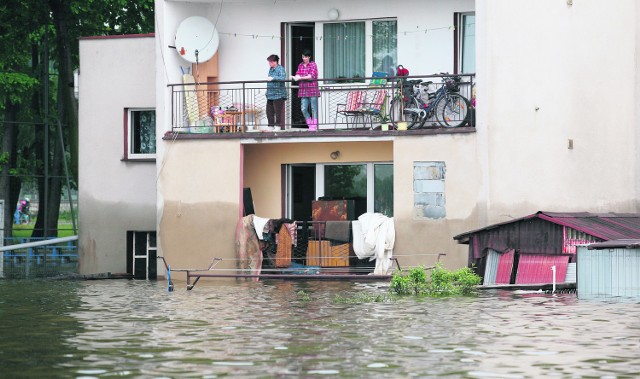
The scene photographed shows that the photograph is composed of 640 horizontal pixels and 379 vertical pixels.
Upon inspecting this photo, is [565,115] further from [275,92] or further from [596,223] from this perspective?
[275,92]

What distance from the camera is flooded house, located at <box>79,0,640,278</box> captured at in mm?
31578

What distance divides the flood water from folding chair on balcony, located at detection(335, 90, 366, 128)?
22.1 feet

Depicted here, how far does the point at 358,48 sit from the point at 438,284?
381 inches

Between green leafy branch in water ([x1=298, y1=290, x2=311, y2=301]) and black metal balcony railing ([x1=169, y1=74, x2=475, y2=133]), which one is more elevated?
black metal balcony railing ([x1=169, y1=74, x2=475, y2=133])

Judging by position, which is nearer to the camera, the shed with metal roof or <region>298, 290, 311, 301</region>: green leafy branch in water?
the shed with metal roof

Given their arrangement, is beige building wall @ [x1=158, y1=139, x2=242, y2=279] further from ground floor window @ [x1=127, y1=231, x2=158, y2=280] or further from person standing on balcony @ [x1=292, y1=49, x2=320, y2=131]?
ground floor window @ [x1=127, y1=231, x2=158, y2=280]

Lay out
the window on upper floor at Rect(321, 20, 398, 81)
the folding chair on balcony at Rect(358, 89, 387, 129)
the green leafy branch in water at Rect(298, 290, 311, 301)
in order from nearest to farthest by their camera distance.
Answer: the green leafy branch in water at Rect(298, 290, 311, 301) → the folding chair on balcony at Rect(358, 89, 387, 129) → the window on upper floor at Rect(321, 20, 398, 81)

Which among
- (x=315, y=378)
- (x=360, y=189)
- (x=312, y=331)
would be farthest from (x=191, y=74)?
(x=315, y=378)

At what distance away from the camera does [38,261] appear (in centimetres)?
4278

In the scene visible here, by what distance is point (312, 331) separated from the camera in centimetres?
1981

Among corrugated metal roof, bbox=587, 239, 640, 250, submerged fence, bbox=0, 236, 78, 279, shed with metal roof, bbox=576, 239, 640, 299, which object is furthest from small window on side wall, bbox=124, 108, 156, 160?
corrugated metal roof, bbox=587, 239, 640, 250

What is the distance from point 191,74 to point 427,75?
579cm

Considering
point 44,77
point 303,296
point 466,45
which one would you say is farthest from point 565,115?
point 44,77

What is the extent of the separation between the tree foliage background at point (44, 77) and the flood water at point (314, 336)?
17662 mm
